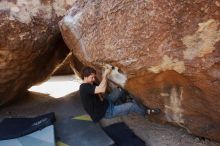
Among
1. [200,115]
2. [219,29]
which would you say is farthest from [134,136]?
[219,29]

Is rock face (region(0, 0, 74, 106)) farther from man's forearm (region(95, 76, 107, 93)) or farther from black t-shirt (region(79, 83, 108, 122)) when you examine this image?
man's forearm (region(95, 76, 107, 93))

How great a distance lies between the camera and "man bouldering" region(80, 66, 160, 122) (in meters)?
5.46

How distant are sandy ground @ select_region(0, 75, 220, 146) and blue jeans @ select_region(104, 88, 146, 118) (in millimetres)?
441

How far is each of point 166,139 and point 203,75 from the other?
156cm

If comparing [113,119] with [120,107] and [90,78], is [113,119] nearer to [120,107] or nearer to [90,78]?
[120,107]

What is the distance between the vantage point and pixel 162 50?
4.71m

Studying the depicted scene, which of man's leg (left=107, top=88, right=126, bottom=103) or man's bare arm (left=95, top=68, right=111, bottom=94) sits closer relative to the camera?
man's bare arm (left=95, top=68, right=111, bottom=94)

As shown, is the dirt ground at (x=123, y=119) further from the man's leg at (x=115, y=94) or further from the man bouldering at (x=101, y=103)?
the man's leg at (x=115, y=94)

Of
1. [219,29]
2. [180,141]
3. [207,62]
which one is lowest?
[180,141]

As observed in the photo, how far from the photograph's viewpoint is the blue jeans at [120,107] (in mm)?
5766

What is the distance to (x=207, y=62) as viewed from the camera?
4.50 m

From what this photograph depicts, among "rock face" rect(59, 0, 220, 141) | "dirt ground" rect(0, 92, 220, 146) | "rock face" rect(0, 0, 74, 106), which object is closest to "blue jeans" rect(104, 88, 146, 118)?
"rock face" rect(59, 0, 220, 141)

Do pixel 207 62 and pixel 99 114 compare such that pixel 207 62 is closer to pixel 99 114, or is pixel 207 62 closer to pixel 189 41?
pixel 189 41

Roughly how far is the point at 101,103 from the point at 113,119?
3.03 ft
